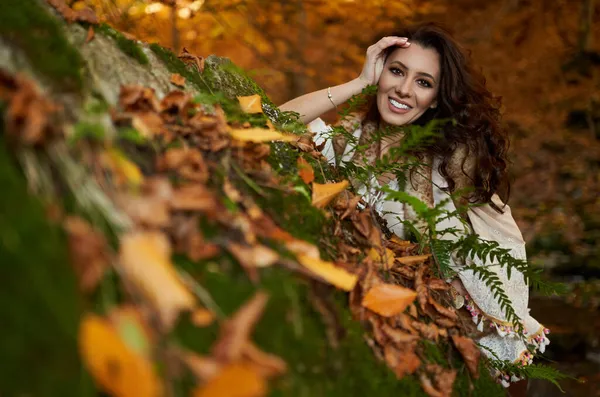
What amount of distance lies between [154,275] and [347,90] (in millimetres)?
2578

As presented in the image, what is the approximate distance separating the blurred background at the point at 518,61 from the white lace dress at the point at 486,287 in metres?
1.80

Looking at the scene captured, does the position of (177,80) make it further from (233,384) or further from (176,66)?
(233,384)

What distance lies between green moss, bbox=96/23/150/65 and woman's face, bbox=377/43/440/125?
1.85 meters

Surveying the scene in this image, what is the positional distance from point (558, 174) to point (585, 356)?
4739 mm

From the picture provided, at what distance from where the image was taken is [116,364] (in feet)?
2.68

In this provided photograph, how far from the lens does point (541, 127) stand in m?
9.74

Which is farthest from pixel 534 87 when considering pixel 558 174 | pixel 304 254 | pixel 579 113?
pixel 304 254

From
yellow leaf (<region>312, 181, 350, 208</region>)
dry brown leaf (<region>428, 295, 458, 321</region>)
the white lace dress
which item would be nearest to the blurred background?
the white lace dress

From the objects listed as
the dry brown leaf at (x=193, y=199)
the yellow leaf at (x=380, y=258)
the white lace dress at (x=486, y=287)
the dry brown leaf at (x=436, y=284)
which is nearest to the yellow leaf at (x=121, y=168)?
the dry brown leaf at (x=193, y=199)

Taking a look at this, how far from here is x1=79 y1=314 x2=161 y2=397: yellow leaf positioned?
2.67 ft

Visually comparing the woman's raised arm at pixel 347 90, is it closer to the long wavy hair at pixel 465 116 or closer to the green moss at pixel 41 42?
the long wavy hair at pixel 465 116

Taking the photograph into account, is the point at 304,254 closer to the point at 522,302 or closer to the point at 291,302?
the point at 291,302

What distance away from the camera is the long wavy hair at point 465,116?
10.6 feet

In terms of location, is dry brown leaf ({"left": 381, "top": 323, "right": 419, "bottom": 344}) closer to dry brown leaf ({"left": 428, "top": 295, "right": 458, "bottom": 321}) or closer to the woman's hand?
dry brown leaf ({"left": 428, "top": 295, "right": 458, "bottom": 321})
